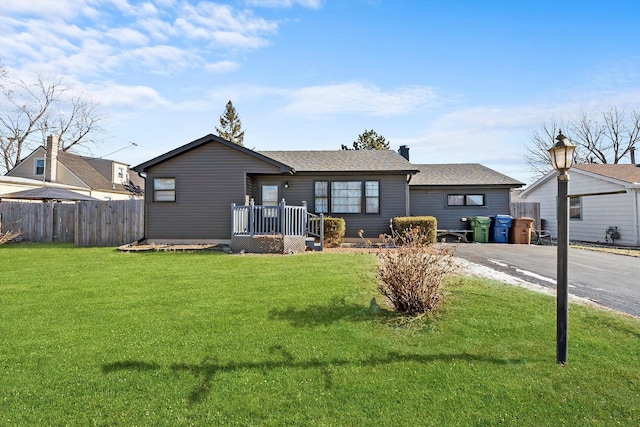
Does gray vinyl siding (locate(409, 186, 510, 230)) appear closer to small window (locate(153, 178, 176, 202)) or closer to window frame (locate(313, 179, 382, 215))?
window frame (locate(313, 179, 382, 215))

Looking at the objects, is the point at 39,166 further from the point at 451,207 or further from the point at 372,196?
the point at 451,207

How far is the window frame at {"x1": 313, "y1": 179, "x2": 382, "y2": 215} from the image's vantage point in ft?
45.1

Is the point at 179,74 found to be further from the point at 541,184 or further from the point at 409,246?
the point at 541,184

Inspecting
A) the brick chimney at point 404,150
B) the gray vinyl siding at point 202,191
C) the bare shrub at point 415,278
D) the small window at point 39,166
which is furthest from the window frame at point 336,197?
the small window at point 39,166

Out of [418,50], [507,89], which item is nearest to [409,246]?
[418,50]

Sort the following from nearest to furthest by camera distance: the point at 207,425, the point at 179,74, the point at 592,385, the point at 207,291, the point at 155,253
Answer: the point at 207,425 < the point at 592,385 < the point at 207,291 < the point at 155,253 < the point at 179,74

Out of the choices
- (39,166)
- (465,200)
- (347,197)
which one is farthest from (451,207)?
(39,166)

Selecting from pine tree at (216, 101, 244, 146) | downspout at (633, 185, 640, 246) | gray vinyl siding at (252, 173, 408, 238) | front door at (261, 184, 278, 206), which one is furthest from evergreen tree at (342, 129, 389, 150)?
front door at (261, 184, 278, 206)

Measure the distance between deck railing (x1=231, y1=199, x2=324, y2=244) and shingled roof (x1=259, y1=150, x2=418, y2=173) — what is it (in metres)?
3.10

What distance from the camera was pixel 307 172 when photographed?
1372 cm

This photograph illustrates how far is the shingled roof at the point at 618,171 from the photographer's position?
569 inches

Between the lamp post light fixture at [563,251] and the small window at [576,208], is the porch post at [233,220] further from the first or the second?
the small window at [576,208]

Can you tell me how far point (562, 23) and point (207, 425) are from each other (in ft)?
45.3

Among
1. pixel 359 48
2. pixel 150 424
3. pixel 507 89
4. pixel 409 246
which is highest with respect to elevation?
pixel 359 48
